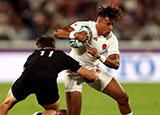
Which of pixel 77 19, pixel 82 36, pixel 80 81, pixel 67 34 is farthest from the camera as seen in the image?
pixel 77 19

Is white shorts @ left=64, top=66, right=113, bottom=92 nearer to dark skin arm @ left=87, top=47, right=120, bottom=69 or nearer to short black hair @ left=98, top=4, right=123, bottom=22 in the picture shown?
dark skin arm @ left=87, top=47, right=120, bottom=69

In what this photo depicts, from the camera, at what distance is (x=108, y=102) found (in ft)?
36.9

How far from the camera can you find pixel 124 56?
46.6 ft

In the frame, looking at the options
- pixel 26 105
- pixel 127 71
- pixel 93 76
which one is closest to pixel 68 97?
pixel 93 76

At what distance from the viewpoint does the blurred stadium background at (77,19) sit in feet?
46.3

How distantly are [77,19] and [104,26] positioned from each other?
25.2 feet

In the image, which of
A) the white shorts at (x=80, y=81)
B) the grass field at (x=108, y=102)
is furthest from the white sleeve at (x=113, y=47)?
the grass field at (x=108, y=102)

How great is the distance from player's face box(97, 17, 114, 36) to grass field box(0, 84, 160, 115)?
2.78 metres

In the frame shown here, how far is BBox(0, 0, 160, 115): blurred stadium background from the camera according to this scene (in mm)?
14125

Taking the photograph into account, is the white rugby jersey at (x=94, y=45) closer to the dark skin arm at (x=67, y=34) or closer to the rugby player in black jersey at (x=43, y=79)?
the dark skin arm at (x=67, y=34)

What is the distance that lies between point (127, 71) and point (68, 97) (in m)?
6.89

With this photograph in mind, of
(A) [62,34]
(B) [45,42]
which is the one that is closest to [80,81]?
(A) [62,34]

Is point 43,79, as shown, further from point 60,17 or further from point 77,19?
point 60,17

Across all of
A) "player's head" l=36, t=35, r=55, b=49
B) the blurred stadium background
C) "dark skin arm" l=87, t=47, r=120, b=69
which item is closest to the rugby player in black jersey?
"player's head" l=36, t=35, r=55, b=49
